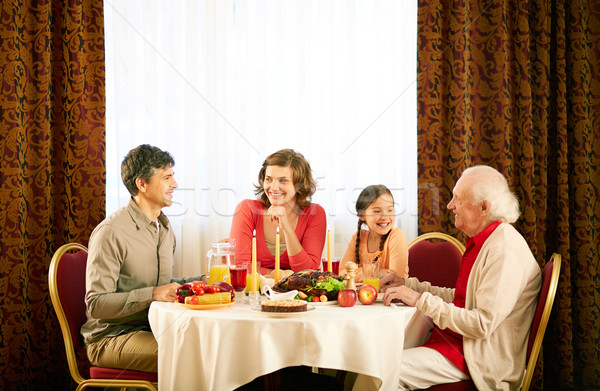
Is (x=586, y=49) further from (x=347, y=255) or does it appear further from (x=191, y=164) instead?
(x=191, y=164)

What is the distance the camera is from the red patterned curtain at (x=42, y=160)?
323cm

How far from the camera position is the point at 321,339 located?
1714 millimetres

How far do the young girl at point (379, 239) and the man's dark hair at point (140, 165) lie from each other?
42.4 inches

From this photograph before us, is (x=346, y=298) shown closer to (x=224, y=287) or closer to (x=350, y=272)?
(x=350, y=272)

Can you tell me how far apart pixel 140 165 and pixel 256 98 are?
1.27 m

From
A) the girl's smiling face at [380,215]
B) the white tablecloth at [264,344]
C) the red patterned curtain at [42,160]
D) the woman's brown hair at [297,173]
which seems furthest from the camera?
the red patterned curtain at [42,160]

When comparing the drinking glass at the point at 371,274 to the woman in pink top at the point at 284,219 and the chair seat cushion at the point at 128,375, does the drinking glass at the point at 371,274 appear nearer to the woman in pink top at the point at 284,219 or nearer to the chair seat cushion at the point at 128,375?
the woman in pink top at the point at 284,219

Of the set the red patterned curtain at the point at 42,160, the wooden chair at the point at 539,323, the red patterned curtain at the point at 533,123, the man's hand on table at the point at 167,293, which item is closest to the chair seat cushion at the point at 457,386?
the wooden chair at the point at 539,323

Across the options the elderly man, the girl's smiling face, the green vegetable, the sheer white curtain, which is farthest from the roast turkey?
the sheer white curtain

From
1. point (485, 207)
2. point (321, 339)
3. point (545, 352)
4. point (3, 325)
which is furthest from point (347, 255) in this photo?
point (3, 325)

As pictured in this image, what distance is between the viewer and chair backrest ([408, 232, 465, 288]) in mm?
2979

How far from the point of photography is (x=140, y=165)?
2449 millimetres

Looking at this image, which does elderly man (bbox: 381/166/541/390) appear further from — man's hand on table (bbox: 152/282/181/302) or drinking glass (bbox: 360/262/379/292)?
man's hand on table (bbox: 152/282/181/302)

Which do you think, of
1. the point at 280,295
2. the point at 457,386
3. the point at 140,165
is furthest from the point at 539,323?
the point at 140,165
